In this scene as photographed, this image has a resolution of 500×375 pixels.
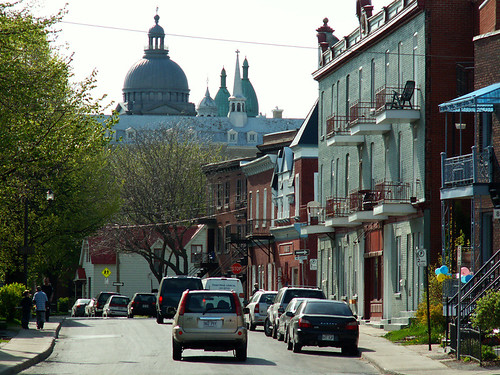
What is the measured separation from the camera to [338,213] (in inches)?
1731

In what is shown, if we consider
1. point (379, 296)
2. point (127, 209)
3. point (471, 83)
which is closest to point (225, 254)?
point (127, 209)

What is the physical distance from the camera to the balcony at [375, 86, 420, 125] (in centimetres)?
3516

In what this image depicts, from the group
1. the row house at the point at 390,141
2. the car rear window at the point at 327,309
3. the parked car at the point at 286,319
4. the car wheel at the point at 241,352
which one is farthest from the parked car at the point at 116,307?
the car wheel at the point at 241,352

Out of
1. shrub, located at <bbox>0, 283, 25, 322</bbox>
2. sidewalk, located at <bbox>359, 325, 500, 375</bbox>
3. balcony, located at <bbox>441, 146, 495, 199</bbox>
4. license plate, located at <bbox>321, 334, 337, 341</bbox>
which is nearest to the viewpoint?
sidewalk, located at <bbox>359, 325, 500, 375</bbox>

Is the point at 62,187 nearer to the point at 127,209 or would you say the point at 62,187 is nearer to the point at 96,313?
the point at 96,313

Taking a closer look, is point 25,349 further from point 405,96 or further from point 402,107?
point 405,96

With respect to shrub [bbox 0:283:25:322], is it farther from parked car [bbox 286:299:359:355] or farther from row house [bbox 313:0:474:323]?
parked car [bbox 286:299:359:355]

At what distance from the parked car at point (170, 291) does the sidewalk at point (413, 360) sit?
42.9 feet

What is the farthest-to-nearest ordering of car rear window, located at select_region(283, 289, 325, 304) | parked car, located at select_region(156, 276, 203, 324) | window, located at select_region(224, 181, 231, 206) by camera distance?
window, located at select_region(224, 181, 231, 206), parked car, located at select_region(156, 276, 203, 324), car rear window, located at select_region(283, 289, 325, 304)

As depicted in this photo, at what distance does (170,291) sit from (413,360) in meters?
20.1

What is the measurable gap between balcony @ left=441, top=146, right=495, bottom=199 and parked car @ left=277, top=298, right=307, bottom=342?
5119 millimetres

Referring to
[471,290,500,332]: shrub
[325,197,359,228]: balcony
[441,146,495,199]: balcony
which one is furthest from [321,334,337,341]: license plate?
[325,197,359,228]: balcony

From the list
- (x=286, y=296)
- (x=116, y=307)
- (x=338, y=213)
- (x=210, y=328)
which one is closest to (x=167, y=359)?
(x=210, y=328)

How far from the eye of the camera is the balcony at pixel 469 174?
28281 mm
